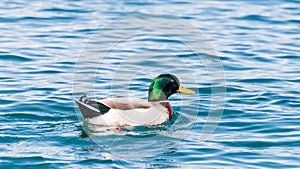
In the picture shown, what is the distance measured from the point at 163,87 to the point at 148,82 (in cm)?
222

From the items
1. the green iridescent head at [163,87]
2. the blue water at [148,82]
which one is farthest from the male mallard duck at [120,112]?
the green iridescent head at [163,87]

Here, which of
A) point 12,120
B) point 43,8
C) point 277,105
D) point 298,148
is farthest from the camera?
point 43,8

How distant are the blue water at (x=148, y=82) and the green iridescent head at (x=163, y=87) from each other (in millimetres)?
469

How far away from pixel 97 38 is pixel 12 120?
21.7ft

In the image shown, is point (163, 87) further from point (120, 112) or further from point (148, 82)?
point (148, 82)

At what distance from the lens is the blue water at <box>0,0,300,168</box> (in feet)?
34.3

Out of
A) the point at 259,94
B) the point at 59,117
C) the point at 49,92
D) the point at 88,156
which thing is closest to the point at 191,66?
the point at 259,94

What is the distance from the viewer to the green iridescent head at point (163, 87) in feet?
41.3

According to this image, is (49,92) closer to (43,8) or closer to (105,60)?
(105,60)

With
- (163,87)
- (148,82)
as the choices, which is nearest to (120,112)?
(163,87)

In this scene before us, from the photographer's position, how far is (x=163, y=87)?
41.4ft

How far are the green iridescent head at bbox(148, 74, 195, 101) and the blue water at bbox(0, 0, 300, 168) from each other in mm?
469

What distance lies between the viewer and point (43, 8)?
20922mm

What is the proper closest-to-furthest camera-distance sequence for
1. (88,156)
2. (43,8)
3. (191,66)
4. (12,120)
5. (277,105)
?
(88,156)
(12,120)
(277,105)
(191,66)
(43,8)
